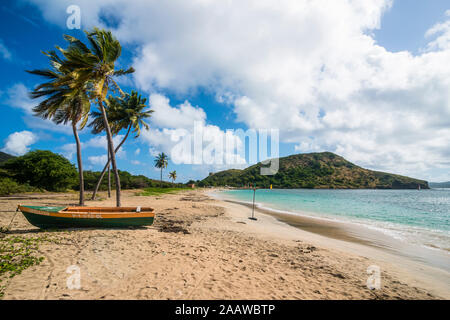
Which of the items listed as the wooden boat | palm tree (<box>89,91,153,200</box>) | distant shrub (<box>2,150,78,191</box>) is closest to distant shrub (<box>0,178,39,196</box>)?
distant shrub (<box>2,150,78,191</box>)

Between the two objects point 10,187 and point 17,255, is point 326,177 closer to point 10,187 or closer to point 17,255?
point 10,187

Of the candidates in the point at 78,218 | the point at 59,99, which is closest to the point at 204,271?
the point at 78,218

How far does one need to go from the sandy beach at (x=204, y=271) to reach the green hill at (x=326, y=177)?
109777 millimetres

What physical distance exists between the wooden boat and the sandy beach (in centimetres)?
45

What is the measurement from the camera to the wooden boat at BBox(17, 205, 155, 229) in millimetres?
7398

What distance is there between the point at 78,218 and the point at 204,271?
6513 mm

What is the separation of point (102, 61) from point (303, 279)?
614 inches

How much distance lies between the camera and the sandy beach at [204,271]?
12.4 feet

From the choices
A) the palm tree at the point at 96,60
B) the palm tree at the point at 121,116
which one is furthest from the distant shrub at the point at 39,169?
the palm tree at the point at 96,60

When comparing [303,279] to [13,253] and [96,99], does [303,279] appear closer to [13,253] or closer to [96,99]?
[13,253]
